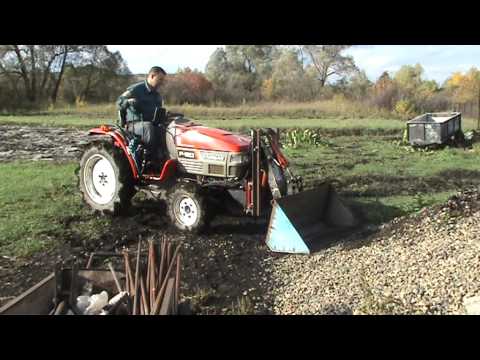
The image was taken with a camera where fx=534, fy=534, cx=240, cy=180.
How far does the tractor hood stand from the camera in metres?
6.19

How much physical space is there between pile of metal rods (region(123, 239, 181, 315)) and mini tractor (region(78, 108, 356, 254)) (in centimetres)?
187

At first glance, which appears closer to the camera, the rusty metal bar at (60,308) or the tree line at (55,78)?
the rusty metal bar at (60,308)

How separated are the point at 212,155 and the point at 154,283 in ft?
8.33

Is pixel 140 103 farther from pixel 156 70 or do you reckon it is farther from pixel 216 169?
pixel 216 169

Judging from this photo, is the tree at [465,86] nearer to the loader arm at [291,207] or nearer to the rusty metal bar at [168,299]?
the loader arm at [291,207]

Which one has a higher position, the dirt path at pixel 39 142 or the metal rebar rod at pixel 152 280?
the dirt path at pixel 39 142

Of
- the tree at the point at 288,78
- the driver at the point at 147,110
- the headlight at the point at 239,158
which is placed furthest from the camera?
the tree at the point at 288,78

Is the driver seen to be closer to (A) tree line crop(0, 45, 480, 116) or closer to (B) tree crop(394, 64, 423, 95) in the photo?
(A) tree line crop(0, 45, 480, 116)

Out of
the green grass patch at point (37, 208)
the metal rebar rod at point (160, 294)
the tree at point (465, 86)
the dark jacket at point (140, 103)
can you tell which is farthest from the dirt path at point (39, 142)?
the tree at point (465, 86)

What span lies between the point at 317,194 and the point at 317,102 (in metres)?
6.91

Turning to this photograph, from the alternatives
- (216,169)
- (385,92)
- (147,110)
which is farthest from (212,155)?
(385,92)

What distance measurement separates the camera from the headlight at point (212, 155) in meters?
6.23

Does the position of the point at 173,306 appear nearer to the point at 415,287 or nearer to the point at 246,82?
the point at 415,287

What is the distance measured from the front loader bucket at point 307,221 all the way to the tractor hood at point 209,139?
34.4 inches
